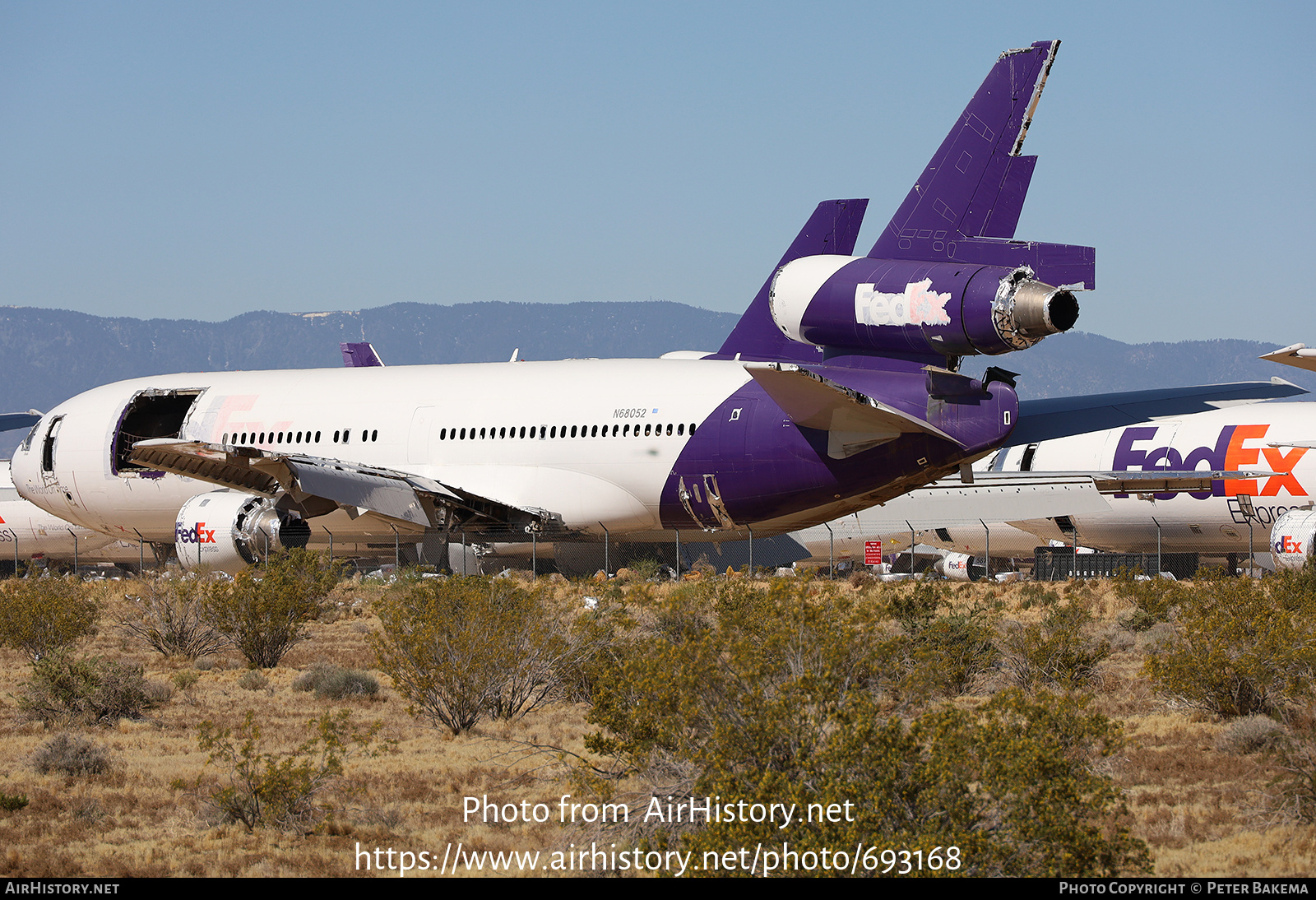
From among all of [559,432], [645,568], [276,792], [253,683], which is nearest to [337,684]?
[253,683]

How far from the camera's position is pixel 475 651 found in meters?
14.2

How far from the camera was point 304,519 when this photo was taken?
31188mm

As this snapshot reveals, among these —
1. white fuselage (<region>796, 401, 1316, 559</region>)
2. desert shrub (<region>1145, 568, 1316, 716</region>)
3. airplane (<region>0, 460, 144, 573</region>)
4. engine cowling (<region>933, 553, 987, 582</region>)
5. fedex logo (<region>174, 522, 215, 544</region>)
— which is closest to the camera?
desert shrub (<region>1145, 568, 1316, 716</region>)

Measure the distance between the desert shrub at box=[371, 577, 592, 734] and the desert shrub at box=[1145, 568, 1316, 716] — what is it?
255 inches

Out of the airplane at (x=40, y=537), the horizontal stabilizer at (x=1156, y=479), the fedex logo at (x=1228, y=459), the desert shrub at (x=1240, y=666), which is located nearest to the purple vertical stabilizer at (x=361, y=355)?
the airplane at (x=40, y=537)

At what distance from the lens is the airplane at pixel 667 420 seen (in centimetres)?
2111

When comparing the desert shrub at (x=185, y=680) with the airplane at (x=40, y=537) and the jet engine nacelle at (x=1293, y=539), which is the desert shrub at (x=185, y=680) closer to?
the jet engine nacelle at (x=1293, y=539)

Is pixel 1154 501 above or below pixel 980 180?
below

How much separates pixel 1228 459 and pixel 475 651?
31708 millimetres

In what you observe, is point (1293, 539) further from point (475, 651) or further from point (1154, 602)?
point (475, 651)

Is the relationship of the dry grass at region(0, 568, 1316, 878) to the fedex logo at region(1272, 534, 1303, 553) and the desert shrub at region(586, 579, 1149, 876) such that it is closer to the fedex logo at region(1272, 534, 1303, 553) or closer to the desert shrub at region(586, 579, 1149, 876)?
the desert shrub at region(586, 579, 1149, 876)

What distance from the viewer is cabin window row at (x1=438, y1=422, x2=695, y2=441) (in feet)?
93.8

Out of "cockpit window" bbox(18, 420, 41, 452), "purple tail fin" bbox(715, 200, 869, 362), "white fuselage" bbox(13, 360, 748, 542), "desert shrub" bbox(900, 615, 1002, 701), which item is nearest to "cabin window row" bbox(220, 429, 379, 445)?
"white fuselage" bbox(13, 360, 748, 542)
